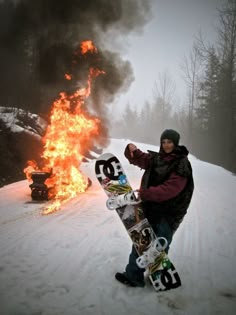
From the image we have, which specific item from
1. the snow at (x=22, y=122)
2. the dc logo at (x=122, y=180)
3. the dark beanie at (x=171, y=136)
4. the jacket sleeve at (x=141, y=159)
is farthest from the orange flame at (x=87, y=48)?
the dark beanie at (x=171, y=136)

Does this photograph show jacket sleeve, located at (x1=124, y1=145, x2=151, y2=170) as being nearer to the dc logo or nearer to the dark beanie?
the dc logo

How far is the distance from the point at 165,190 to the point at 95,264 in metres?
2.24

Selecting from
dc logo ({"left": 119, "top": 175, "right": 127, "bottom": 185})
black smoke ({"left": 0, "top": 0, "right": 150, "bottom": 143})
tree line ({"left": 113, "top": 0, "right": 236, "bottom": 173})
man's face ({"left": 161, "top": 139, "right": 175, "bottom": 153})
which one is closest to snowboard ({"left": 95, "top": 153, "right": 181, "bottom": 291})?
dc logo ({"left": 119, "top": 175, "right": 127, "bottom": 185})

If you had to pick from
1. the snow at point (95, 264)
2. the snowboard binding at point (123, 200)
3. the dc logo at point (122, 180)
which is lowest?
the snow at point (95, 264)

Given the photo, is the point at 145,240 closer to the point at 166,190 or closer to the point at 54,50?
the point at 166,190

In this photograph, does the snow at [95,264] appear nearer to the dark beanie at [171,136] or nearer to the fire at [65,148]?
the fire at [65,148]

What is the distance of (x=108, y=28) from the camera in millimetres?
19594

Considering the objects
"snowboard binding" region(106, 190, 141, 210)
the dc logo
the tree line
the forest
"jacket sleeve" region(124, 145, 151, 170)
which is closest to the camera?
"snowboard binding" region(106, 190, 141, 210)

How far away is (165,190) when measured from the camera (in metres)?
3.82

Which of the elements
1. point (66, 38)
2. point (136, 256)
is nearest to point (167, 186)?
point (136, 256)

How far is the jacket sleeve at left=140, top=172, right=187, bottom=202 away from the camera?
12.5ft

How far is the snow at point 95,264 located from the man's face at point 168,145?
2150 millimetres

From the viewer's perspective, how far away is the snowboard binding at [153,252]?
4.01m

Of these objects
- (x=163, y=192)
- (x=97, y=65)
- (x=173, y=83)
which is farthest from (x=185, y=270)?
(x=173, y=83)
